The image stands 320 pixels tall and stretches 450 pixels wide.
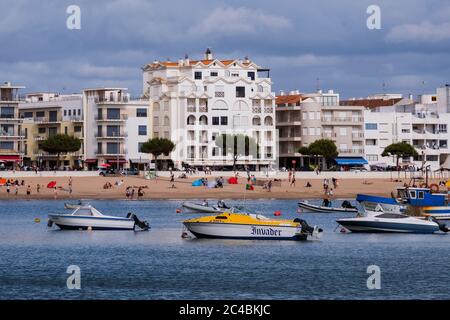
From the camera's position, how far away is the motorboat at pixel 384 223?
71250 millimetres

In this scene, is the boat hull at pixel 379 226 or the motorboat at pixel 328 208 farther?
the motorboat at pixel 328 208

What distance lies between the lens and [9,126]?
152625 millimetres

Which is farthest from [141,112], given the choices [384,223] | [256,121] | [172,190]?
[384,223]

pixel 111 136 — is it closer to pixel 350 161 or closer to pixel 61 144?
pixel 61 144

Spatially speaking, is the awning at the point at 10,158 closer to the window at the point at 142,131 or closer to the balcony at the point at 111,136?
the balcony at the point at 111,136

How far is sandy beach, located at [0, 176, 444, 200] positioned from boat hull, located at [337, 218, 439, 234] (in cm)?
4785

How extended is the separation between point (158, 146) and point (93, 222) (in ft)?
251

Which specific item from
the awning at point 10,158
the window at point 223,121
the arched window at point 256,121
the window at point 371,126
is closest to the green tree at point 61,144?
the awning at point 10,158

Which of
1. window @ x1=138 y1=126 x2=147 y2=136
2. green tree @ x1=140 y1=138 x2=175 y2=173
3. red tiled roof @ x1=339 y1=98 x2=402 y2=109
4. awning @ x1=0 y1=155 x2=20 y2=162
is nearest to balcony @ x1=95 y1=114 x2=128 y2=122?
window @ x1=138 y1=126 x2=147 y2=136

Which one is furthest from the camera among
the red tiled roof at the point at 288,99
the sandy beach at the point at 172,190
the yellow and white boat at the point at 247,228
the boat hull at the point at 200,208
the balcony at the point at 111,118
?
the red tiled roof at the point at 288,99

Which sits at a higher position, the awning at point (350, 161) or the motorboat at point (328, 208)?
the awning at point (350, 161)

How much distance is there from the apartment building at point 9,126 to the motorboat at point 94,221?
7680 cm
